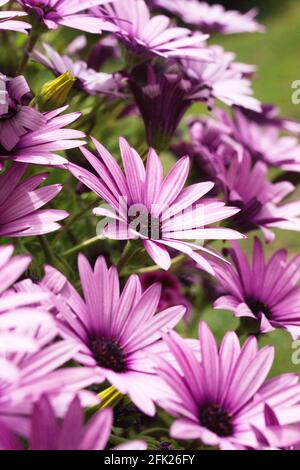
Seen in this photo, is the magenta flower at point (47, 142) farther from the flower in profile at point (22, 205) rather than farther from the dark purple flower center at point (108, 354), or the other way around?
the dark purple flower center at point (108, 354)

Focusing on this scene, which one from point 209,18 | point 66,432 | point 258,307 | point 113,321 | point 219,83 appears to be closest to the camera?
point 66,432

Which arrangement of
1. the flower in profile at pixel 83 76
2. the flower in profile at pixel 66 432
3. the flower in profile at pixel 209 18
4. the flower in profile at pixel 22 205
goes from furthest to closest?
the flower in profile at pixel 209 18
the flower in profile at pixel 83 76
the flower in profile at pixel 22 205
the flower in profile at pixel 66 432

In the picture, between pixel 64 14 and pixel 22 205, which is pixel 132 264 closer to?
pixel 22 205

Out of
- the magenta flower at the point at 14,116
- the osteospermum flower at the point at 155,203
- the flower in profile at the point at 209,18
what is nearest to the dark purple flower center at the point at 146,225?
the osteospermum flower at the point at 155,203

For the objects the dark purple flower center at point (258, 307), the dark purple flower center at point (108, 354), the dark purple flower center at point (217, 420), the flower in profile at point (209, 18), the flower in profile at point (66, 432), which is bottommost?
the flower in profile at point (66, 432)

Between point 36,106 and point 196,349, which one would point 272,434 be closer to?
point 196,349

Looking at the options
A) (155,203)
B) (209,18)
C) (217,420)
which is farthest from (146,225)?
(209,18)

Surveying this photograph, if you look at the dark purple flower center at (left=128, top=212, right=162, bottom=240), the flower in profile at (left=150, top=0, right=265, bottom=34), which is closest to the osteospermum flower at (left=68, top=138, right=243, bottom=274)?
the dark purple flower center at (left=128, top=212, right=162, bottom=240)
